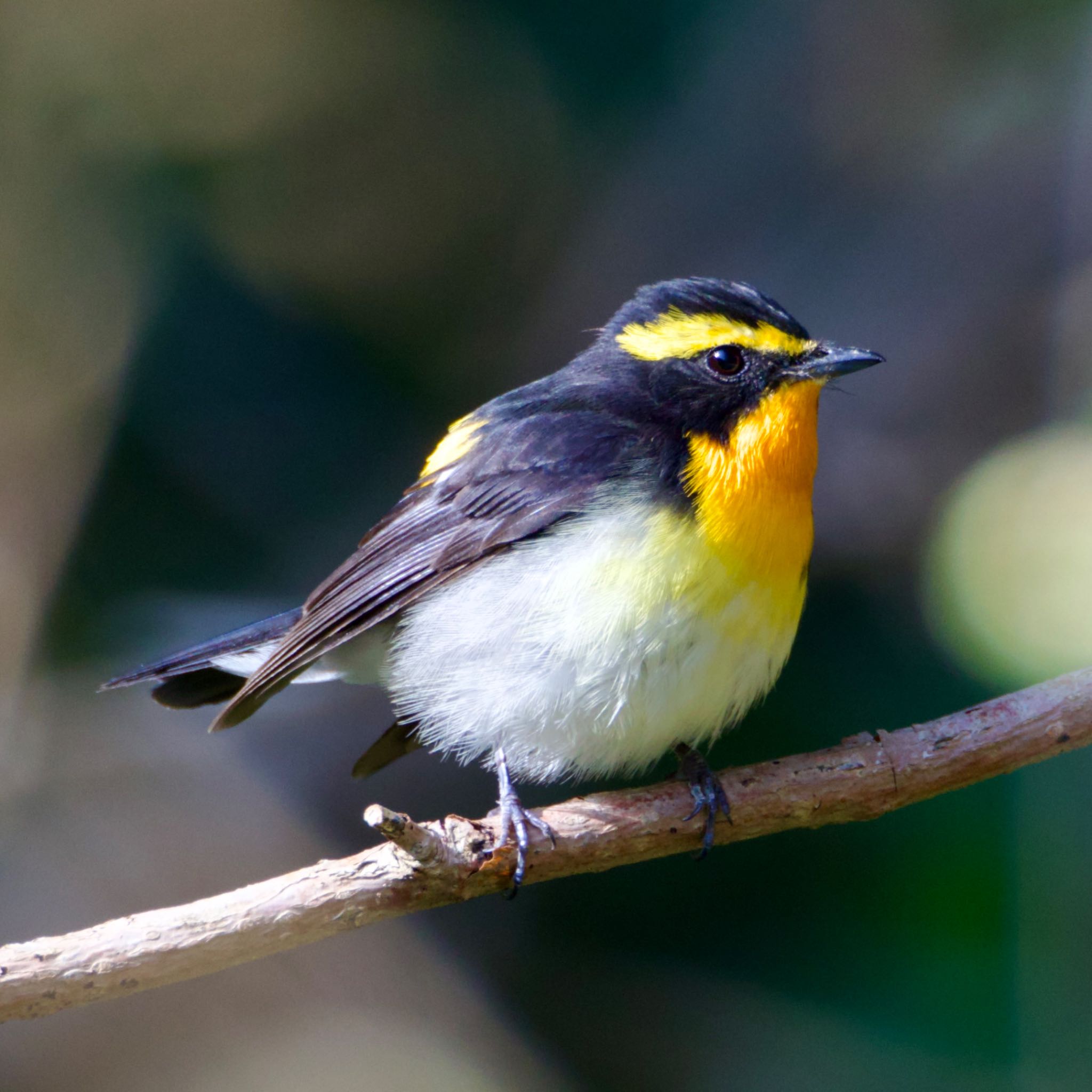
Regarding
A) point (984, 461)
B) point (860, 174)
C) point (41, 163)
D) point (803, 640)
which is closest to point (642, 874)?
point (803, 640)

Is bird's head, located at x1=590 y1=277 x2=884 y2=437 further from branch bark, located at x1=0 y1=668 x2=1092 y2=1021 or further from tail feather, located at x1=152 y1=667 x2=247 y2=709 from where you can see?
tail feather, located at x1=152 y1=667 x2=247 y2=709

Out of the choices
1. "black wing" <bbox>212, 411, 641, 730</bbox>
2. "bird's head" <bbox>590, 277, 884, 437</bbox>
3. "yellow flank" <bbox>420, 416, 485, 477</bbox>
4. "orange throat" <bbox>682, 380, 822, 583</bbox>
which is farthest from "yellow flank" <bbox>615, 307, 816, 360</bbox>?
"yellow flank" <bbox>420, 416, 485, 477</bbox>

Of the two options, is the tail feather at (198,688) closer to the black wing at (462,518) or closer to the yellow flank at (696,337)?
the black wing at (462,518)

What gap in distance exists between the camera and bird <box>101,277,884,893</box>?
233cm

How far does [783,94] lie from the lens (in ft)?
13.0

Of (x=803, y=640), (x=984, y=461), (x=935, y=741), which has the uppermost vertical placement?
(x=984, y=461)

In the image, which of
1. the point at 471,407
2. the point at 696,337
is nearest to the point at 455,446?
→ the point at 696,337

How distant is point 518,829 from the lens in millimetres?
2217

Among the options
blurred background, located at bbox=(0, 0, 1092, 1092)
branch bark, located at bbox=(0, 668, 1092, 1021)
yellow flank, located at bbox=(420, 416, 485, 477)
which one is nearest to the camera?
branch bark, located at bbox=(0, 668, 1092, 1021)

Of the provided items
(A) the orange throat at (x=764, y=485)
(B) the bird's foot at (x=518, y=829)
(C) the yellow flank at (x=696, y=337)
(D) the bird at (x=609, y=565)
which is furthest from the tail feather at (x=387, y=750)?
(C) the yellow flank at (x=696, y=337)

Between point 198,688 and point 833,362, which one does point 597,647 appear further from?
point 198,688

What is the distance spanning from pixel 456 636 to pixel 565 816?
488 mm

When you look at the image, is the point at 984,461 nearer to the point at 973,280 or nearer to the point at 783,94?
the point at 973,280

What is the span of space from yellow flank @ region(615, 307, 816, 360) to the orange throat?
102 mm
